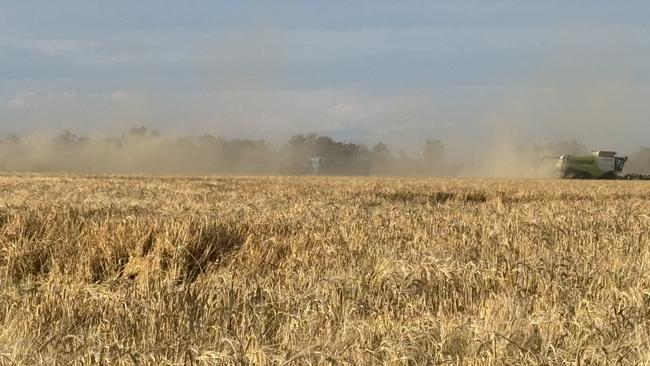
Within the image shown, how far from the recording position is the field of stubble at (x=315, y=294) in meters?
3.66

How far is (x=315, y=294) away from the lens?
495 centimetres

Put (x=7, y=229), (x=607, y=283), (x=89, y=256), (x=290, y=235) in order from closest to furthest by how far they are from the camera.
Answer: (x=607, y=283) < (x=89, y=256) < (x=7, y=229) < (x=290, y=235)

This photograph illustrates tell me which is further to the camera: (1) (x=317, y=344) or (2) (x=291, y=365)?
(1) (x=317, y=344)

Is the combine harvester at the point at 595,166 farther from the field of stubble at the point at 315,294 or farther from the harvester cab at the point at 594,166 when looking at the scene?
the field of stubble at the point at 315,294

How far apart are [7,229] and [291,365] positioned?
5.78 meters

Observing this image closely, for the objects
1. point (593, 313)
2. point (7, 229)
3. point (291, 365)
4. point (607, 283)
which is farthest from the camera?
point (7, 229)

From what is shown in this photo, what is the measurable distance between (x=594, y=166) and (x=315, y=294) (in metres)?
57.5

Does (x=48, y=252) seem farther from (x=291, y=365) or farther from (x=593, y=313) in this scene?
(x=593, y=313)

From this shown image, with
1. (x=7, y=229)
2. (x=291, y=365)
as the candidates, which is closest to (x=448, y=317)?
(x=291, y=365)

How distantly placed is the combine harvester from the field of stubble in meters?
51.2

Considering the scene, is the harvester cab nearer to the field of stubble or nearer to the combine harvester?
the combine harvester

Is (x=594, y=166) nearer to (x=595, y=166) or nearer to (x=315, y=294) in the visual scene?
(x=595, y=166)

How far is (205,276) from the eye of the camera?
626 centimetres

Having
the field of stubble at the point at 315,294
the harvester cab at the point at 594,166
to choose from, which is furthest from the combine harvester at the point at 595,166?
the field of stubble at the point at 315,294
